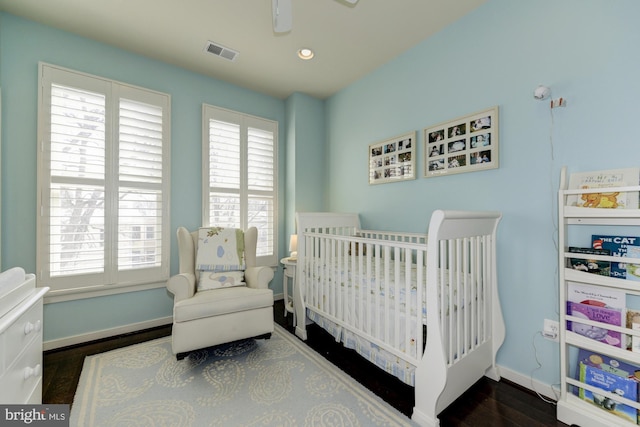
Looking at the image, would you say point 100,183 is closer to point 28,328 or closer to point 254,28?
point 28,328

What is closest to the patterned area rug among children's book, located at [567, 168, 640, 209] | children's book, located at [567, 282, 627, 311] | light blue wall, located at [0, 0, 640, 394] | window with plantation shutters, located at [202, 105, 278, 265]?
light blue wall, located at [0, 0, 640, 394]

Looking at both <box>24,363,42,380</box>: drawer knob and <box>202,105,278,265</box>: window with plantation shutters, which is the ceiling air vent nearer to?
<box>202,105,278,265</box>: window with plantation shutters

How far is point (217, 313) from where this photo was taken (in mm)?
2070

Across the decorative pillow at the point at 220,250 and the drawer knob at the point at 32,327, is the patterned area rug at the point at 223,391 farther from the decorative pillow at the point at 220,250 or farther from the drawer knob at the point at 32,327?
the decorative pillow at the point at 220,250

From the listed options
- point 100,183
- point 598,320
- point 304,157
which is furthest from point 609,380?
point 100,183

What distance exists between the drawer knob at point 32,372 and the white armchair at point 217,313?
70cm

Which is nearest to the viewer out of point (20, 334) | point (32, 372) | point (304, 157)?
point (20, 334)

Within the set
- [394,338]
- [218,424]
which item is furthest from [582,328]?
[218,424]

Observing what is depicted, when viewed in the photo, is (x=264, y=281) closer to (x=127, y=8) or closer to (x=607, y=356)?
(x=607, y=356)

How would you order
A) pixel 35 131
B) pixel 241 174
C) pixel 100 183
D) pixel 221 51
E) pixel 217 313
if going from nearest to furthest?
1. pixel 217 313
2. pixel 35 131
3. pixel 100 183
4. pixel 221 51
5. pixel 241 174

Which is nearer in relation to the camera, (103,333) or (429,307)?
(429,307)

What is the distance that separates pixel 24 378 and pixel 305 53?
297 centimetres

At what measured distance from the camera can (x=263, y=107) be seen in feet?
11.6

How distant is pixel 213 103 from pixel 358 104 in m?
1.70
